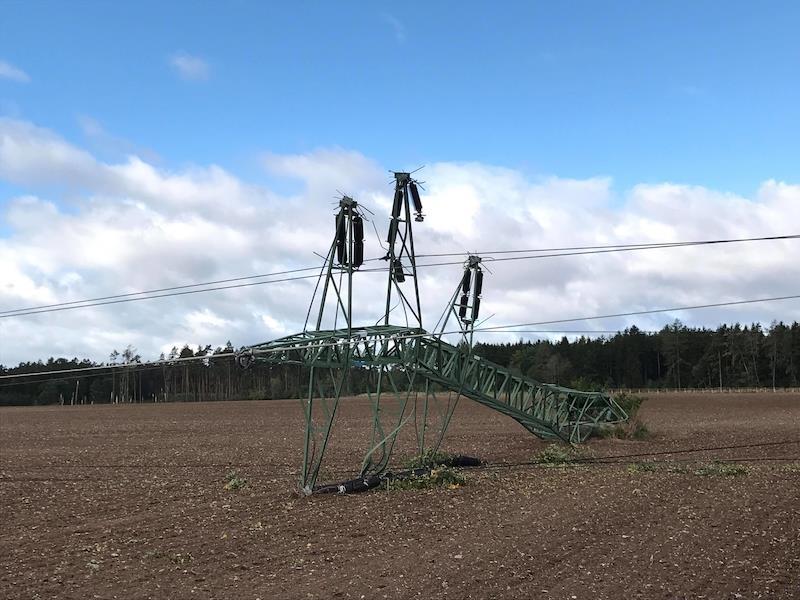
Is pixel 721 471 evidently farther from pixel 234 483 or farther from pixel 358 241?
pixel 234 483

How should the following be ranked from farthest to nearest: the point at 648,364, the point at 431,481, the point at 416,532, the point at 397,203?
the point at 648,364 < the point at 397,203 < the point at 431,481 < the point at 416,532

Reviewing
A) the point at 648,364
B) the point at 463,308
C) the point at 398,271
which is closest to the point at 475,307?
the point at 463,308

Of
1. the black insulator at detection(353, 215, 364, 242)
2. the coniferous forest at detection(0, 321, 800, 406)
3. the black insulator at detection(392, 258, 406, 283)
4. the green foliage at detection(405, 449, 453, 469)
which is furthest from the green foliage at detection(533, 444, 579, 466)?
the coniferous forest at detection(0, 321, 800, 406)

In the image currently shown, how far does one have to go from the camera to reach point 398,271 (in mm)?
19969

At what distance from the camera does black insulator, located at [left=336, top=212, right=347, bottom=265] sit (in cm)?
1833

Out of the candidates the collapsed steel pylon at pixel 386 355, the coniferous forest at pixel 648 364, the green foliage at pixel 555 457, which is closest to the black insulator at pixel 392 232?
the collapsed steel pylon at pixel 386 355

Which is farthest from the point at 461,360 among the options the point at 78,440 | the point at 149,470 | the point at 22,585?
the point at 78,440

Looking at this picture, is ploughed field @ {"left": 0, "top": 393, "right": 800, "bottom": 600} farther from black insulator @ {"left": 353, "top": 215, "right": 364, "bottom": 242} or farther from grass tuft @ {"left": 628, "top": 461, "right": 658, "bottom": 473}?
black insulator @ {"left": 353, "top": 215, "right": 364, "bottom": 242}

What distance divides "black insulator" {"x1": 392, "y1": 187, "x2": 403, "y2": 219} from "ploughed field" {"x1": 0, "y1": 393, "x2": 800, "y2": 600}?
6950 millimetres

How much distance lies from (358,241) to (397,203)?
80.5 inches

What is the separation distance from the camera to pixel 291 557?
12.5 m

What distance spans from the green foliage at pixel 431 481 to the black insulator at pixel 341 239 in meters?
5.64

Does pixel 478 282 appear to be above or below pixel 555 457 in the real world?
above

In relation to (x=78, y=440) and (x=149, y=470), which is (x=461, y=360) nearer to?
(x=149, y=470)
